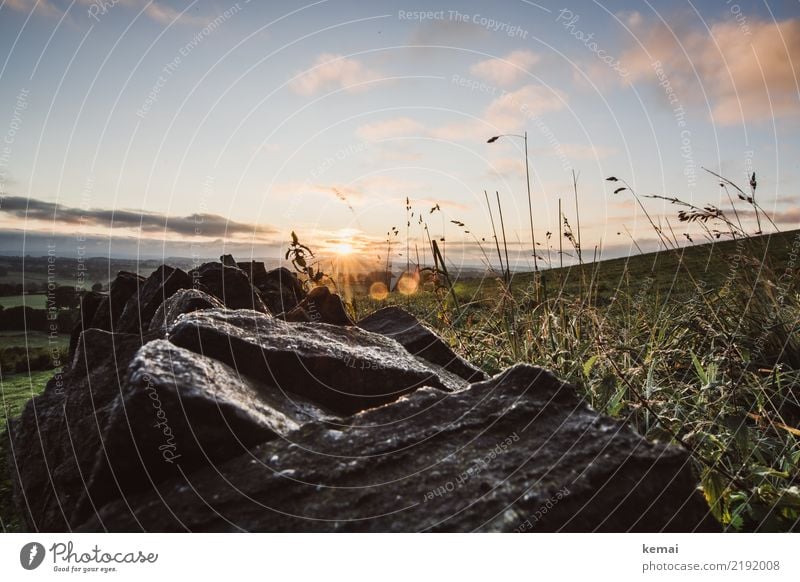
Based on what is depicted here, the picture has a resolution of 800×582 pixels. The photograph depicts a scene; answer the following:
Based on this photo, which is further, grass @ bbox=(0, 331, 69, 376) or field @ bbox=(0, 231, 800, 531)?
grass @ bbox=(0, 331, 69, 376)

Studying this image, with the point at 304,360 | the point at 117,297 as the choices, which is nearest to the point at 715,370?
the point at 304,360

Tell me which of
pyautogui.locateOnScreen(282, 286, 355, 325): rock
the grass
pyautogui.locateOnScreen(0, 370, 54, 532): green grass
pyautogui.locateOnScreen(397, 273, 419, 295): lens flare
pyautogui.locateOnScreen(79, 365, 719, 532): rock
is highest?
pyautogui.locateOnScreen(397, 273, 419, 295): lens flare

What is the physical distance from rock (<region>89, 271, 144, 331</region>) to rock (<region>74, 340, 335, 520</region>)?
3.82m

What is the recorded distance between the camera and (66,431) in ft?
9.55

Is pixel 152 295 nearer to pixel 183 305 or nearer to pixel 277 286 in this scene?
pixel 183 305

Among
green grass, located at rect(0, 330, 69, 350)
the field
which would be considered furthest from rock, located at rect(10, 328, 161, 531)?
green grass, located at rect(0, 330, 69, 350)

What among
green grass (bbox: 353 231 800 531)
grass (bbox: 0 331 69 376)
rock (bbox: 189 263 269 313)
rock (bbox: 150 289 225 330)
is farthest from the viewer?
grass (bbox: 0 331 69 376)

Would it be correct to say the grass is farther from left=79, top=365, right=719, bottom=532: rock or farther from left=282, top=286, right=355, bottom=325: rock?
left=79, top=365, right=719, bottom=532: rock

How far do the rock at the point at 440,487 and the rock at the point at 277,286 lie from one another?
4.16m

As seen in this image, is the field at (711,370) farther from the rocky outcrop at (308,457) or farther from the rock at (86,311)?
the rocky outcrop at (308,457)

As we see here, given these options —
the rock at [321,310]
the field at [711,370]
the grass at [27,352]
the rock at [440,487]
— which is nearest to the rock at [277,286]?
the rock at [321,310]

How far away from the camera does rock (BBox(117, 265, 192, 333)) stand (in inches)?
192

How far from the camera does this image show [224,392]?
244 centimetres

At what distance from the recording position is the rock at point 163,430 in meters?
2.17
